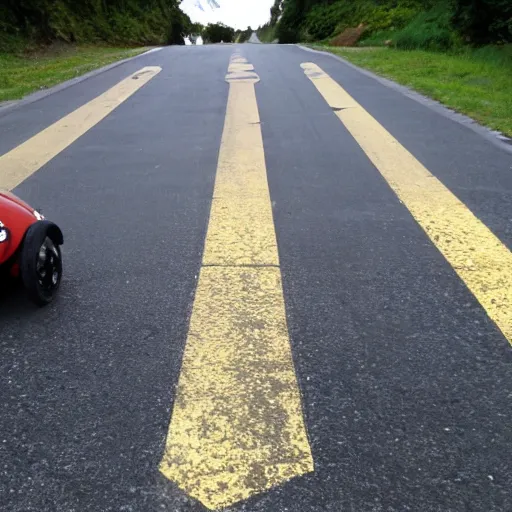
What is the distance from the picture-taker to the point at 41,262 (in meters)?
2.50

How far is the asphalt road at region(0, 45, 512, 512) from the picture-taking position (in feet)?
5.25

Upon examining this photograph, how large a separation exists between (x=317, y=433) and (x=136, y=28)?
3125 cm

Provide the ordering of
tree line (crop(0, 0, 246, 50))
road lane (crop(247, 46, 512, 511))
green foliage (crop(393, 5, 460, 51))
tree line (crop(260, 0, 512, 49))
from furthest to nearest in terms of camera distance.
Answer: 1. tree line (crop(0, 0, 246, 50))
2. green foliage (crop(393, 5, 460, 51))
3. tree line (crop(260, 0, 512, 49))
4. road lane (crop(247, 46, 512, 511))

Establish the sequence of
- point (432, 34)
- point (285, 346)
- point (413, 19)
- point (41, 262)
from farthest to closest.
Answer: point (413, 19)
point (432, 34)
point (41, 262)
point (285, 346)

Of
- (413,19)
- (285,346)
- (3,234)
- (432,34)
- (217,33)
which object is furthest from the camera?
A: (217,33)

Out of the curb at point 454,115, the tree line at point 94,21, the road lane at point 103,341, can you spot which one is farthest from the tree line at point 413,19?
the road lane at point 103,341

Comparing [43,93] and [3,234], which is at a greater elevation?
[3,234]

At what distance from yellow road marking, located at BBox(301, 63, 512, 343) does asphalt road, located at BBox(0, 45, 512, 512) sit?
0.03 meters

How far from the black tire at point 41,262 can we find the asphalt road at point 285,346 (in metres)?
0.08

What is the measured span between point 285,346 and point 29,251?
1.13m

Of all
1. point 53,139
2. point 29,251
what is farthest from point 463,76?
point 29,251

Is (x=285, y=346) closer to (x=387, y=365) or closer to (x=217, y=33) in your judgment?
(x=387, y=365)

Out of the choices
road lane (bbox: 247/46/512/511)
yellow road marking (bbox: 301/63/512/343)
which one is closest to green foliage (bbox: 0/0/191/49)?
yellow road marking (bbox: 301/63/512/343)

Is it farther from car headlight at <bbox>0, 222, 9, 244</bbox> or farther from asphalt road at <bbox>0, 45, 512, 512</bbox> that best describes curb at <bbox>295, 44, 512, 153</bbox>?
car headlight at <bbox>0, 222, 9, 244</bbox>
